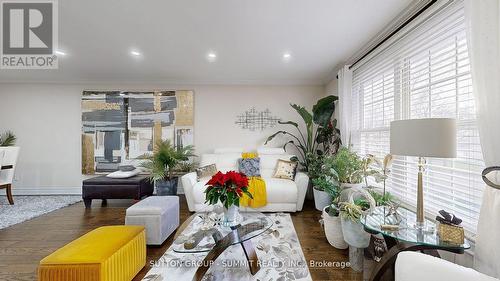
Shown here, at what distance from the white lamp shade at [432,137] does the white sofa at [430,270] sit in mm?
571

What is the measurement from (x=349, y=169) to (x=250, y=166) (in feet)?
5.50

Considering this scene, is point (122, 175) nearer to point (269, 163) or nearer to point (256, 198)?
point (256, 198)

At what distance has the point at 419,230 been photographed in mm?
1437

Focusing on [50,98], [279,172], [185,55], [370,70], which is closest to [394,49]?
[370,70]

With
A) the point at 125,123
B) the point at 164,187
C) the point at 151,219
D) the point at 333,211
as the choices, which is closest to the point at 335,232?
the point at 333,211

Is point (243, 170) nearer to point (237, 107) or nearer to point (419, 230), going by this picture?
point (237, 107)

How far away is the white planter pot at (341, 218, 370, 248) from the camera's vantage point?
191 cm

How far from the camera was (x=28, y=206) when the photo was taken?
3654 millimetres

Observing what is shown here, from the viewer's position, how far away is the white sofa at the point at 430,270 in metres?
0.89

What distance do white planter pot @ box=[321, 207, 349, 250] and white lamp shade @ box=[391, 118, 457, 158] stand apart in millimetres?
1227

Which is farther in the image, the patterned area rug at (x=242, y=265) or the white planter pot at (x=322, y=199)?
the white planter pot at (x=322, y=199)

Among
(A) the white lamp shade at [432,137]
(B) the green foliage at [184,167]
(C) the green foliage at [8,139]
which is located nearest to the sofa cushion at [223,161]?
(B) the green foliage at [184,167]

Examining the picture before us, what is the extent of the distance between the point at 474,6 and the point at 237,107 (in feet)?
11.8

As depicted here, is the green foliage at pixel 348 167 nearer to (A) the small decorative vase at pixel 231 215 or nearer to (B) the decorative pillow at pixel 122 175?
(A) the small decorative vase at pixel 231 215
